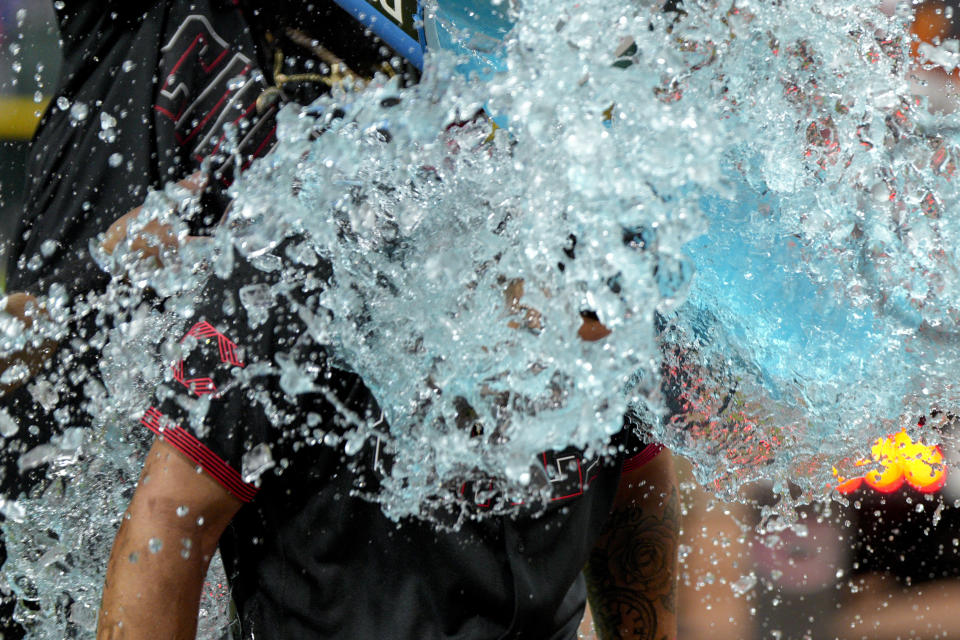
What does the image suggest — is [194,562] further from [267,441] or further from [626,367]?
[626,367]

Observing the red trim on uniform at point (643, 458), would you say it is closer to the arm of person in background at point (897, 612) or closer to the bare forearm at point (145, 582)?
the bare forearm at point (145, 582)

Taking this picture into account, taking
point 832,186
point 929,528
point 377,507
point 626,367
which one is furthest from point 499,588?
point 929,528

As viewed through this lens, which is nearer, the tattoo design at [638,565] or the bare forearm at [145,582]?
the bare forearm at [145,582]

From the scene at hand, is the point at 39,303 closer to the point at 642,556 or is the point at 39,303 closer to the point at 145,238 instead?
the point at 145,238

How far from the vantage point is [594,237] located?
118 cm

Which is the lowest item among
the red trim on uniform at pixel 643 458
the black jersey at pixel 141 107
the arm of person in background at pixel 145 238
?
the red trim on uniform at pixel 643 458

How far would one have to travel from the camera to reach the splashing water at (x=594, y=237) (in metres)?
1.20

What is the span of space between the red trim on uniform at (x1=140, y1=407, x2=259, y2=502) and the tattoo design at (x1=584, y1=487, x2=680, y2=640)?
105 centimetres

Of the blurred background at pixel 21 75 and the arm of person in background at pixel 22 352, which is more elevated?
the blurred background at pixel 21 75

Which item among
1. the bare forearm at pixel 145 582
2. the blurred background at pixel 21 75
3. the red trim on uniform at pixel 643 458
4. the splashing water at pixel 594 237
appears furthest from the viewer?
the blurred background at pixel 21 75

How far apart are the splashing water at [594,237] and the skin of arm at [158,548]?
17cm

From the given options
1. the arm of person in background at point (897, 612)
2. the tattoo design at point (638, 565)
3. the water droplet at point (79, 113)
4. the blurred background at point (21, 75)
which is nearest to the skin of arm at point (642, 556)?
the tattoo design at point (638, 565)

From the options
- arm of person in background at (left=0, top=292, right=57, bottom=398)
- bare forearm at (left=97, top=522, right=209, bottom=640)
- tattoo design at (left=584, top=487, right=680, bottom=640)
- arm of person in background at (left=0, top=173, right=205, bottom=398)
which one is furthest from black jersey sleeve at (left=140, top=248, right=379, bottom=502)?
tattoo design at (left=584, top=487, right=680, bottom=640)

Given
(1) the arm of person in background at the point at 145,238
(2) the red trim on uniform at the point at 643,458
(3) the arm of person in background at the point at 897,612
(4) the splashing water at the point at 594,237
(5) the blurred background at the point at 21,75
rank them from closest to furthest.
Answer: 1. (4) the splashing water at the point at 594,237
2. (1) the arm of person in background at the point at 145,238
3. (2) the red trim on uniform at the point at 643,458
4. (5) the blurred background at the point at 21,75
5. (3) the arm of person in background at the point at 897,612
